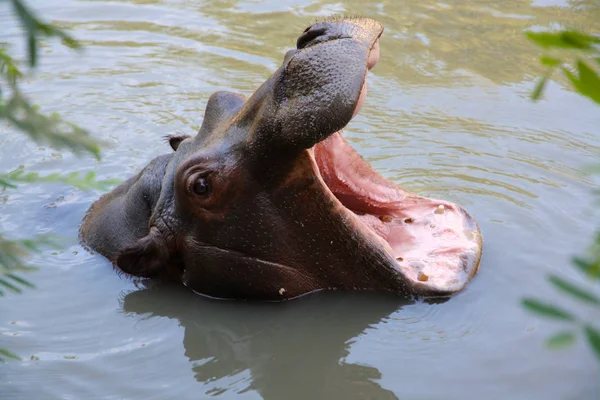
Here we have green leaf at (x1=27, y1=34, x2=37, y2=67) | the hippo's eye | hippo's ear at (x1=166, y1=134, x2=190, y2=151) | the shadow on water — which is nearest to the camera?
green leaf at (x1=27, y1=34, x2=37, y2=67)

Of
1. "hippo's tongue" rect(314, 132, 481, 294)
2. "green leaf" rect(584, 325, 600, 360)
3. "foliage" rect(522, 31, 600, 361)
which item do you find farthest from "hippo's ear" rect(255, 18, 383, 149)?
"green leaf" rect(584, 325, 600, 360)

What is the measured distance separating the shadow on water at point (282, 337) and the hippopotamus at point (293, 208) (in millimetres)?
84

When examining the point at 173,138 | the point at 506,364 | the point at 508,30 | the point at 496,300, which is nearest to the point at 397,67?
the point at 508,30

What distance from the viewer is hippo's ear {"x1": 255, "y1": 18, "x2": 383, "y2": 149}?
3.45 m

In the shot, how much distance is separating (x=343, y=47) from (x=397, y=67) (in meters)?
4.58

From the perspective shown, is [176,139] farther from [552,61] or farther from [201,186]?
[552,61]

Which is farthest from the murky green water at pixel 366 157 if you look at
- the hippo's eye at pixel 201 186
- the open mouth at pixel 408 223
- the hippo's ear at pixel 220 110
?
the hippo's ear at pixel 220 110

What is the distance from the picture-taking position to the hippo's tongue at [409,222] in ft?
13.7

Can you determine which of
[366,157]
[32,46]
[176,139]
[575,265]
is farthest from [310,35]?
[575,265]

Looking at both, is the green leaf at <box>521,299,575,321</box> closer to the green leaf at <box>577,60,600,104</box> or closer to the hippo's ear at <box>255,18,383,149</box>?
the green leaf at <box>577,60,600,104</box>

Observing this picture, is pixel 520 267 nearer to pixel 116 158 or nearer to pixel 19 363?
pixel 19 363

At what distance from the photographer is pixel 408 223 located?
4488mm

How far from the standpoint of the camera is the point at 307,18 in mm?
9266

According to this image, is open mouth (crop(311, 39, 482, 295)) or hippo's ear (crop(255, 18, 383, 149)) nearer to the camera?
hippo's ear (crop(255, 18, 383, 149))
